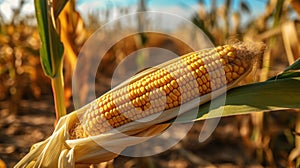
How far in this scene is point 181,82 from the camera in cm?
72

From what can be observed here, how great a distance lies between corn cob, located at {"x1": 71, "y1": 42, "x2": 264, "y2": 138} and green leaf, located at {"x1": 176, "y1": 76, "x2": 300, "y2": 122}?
0.12ft

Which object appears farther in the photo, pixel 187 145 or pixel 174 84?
pixel 187 145

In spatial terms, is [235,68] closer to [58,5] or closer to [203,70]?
[203,70]

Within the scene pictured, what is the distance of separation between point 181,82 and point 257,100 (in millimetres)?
172

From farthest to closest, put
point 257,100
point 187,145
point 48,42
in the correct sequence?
point 187,145, point 48,42, point 257,100

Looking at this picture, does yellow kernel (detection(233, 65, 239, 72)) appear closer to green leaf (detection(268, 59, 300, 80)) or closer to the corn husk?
the corn husk

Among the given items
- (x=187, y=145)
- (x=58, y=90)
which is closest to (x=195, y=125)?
(x=187, y=145)

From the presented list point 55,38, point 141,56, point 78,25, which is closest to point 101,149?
point 55,38

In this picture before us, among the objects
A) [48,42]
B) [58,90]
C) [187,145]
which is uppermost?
[48,42]

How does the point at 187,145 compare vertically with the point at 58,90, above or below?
below

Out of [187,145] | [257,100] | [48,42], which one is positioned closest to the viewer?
[257,100]

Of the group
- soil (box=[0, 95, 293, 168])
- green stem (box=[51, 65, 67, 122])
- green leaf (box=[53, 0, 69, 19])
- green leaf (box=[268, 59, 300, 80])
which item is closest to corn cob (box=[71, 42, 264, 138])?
green leaf (box=[268, 59, 300, 80])

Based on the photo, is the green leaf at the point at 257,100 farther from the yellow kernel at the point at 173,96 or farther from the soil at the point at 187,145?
the soil at the point at 187,145

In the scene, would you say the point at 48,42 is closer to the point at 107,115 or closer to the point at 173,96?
the point at 107,115
